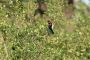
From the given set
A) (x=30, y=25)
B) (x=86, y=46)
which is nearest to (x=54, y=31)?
(x=86, y=46)

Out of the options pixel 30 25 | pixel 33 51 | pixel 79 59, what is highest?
pixel 30 25

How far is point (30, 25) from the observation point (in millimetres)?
15125

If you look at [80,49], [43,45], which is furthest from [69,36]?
[43,45]

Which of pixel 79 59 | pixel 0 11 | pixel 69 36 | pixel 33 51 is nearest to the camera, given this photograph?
pixel 33 51

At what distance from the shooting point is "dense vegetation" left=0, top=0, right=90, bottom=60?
14562mm

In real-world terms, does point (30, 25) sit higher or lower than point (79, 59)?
higher

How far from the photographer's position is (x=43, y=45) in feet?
48.7

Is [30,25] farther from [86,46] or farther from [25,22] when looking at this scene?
[86,46]

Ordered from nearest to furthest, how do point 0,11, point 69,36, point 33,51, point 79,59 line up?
point 33,51
point 0,11
point 79,59
point 69,36

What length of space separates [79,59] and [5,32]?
430 cm

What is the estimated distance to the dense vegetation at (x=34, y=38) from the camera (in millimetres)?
14562

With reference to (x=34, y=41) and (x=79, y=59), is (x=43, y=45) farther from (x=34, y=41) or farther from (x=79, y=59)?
(x=79, y=59)

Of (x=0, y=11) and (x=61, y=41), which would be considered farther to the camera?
(x=61, y=41)

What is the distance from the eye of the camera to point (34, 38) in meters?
14.7
